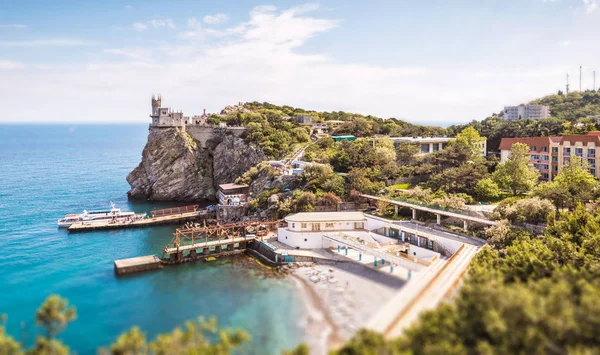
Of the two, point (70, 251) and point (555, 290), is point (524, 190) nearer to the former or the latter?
point (555, 290)

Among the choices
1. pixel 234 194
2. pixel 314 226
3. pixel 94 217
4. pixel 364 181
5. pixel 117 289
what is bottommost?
pixel 117 289

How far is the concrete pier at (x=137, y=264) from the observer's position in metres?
36.8

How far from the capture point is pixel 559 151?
53062mm

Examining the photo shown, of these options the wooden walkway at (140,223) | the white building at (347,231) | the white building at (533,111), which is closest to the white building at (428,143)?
the white building at (347,231)

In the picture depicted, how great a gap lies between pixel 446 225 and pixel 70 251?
132 feet

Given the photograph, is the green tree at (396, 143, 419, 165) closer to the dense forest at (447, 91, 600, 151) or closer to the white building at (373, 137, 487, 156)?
the white building at (373, 137, 487, 156)

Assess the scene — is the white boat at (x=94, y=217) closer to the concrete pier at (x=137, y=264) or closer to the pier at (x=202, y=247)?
the pier at (x=202, y=247)

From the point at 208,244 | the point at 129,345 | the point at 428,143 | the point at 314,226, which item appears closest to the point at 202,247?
the point at 208,244

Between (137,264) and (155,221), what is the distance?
60.3 ft

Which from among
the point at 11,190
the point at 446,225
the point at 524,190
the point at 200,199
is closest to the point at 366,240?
the point at 446,225

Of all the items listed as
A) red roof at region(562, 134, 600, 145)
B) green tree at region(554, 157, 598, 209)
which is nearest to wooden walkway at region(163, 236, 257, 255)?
green tree at region(554, 157, 598, 209)

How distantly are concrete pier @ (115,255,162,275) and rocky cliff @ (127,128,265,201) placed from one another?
1302 inches

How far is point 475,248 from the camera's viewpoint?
115 feet

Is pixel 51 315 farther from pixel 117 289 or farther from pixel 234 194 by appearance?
pixel 234 194
